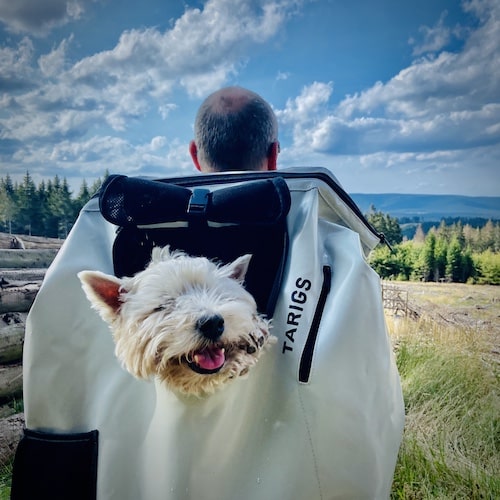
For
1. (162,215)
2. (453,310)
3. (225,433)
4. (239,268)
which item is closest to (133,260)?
(162,215)

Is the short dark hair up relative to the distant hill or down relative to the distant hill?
up

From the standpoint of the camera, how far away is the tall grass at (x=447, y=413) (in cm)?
166

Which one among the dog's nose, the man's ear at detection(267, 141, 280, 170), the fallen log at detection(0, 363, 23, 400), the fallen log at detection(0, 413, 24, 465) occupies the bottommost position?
the fallen log at detection(0, 413, 24, 465)

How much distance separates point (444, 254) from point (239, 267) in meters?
2.19

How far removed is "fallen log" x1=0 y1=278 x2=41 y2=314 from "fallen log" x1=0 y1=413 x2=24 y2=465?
30.7 inches

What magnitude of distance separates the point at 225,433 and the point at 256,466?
4.3 inches

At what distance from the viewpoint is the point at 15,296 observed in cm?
283

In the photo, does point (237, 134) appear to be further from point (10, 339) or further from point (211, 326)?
point (10, 339)

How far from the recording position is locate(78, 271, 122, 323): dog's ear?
989 mm

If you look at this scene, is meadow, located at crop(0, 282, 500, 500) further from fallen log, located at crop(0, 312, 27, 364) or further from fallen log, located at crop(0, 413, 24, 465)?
fallen log, located at crop(0, 312, 27, 364)

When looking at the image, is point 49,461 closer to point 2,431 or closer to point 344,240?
point 344,240

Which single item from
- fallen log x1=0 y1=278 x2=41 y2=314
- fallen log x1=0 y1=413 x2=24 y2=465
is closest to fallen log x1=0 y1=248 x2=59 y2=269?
fallen log x1=0 y1=278 x2=41 y2=314

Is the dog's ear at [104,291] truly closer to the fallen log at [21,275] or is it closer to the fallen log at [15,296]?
the fallen log at [15,296]

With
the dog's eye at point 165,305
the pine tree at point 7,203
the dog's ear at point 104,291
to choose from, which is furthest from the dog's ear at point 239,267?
the pine tree at point 7,203
